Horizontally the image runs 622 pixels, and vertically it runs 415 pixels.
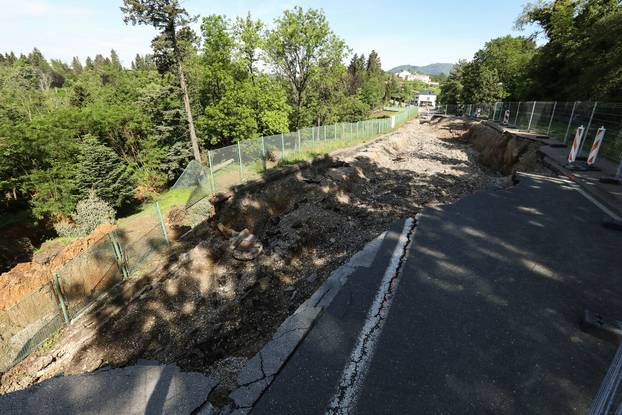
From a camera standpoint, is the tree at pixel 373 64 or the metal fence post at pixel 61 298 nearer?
the metal fence post at pixel 61 298

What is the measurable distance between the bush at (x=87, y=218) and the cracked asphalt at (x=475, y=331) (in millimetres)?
18928

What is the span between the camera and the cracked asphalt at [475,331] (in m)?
2.49

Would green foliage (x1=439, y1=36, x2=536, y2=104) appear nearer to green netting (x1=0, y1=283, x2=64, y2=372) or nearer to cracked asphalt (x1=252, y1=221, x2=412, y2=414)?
cracked asphalt (x1=252, y1=221, x2=412, y2=414)

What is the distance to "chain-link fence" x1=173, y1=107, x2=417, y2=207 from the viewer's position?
1226cm

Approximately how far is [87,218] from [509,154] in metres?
25.1

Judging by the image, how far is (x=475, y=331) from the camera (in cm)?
318

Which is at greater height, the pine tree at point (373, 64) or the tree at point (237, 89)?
the pine tree at point (373, 64)

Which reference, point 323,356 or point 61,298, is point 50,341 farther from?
point 323,356

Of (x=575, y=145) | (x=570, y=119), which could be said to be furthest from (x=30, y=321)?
(x=570, y=119)

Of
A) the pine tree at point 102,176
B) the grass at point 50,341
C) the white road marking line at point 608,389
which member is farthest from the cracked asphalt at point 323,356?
the pine tree at point 102,176

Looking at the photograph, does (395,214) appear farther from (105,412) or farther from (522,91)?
(522,91)

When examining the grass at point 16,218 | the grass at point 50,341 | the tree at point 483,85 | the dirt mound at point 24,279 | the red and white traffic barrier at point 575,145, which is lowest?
the grass at point 16,218

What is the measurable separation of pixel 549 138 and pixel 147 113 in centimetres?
3163

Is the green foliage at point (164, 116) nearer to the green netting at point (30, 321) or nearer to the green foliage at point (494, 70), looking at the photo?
the green netting at point (30, 321)
